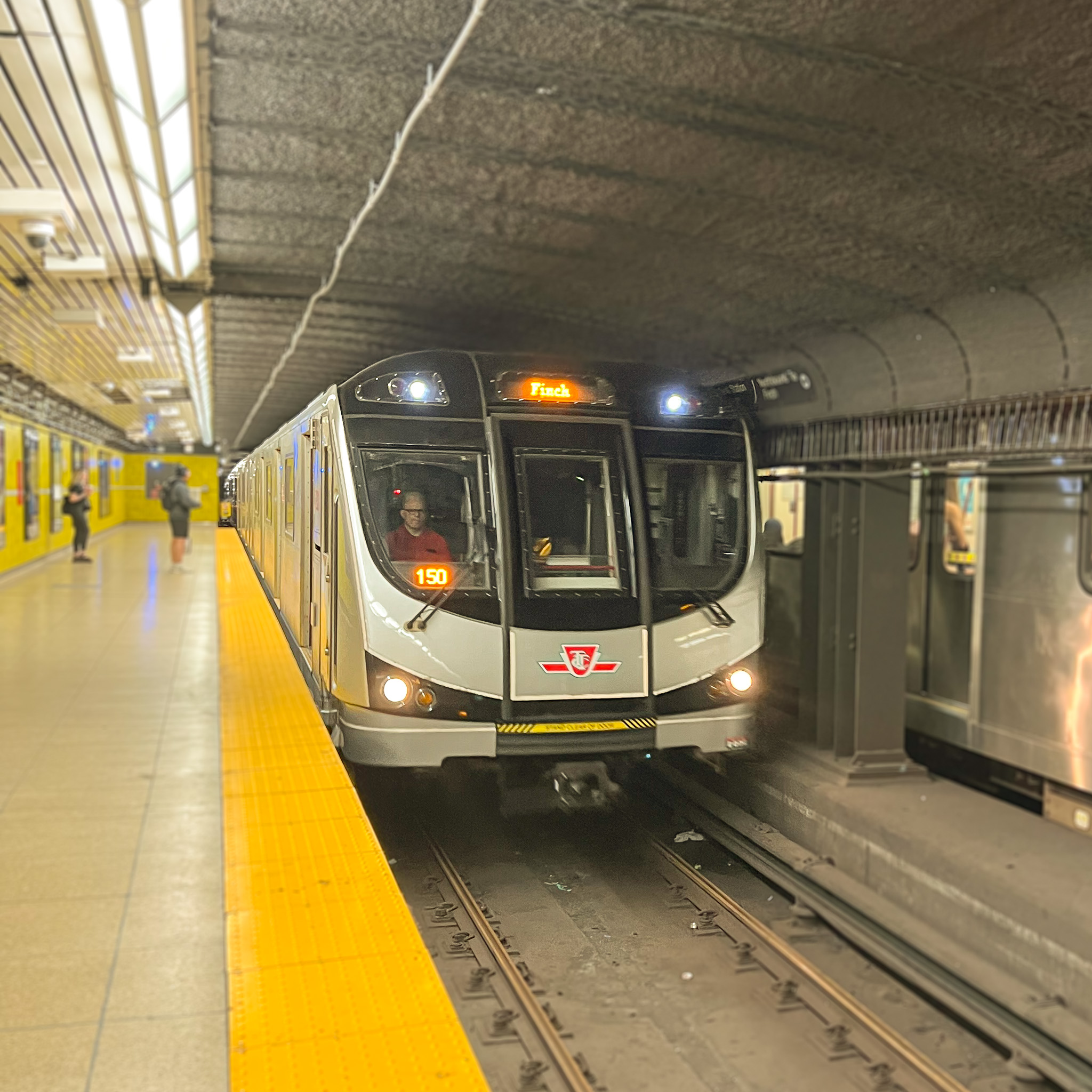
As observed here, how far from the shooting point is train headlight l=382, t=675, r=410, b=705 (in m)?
5.23

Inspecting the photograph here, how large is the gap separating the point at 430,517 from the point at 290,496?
10.3 feet

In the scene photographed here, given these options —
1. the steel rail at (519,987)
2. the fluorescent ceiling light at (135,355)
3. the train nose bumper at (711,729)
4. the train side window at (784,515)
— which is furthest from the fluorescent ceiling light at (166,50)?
the fluorescent ceiling light at (135,355)

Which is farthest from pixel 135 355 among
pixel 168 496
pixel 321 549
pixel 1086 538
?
pixel 1086 538

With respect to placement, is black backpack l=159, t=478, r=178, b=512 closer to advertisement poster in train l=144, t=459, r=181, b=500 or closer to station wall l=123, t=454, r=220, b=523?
station wall l=123, t=454, r=220, b=523

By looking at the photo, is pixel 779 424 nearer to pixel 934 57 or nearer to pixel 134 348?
pixel 934 57

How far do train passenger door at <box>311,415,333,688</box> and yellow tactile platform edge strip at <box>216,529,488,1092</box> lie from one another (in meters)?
0.58

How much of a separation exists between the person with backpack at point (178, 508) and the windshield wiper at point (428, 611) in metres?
13.9

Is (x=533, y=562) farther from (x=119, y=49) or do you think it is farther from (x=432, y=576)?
(x=119, y=49)

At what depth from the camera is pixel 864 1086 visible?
4.03 m

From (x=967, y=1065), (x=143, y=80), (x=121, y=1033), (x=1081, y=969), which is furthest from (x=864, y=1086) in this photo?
(x=143, y=80)

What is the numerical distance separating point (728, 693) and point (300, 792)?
2.29m

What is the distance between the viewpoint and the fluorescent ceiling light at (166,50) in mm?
3832

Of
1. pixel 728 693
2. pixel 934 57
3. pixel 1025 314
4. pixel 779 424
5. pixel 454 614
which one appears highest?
pixel 934 57

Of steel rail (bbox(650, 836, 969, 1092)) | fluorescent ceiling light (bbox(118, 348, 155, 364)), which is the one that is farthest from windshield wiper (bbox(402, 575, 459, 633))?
fluorescent ceiling light (bbox(118, 348, 155, 364))
